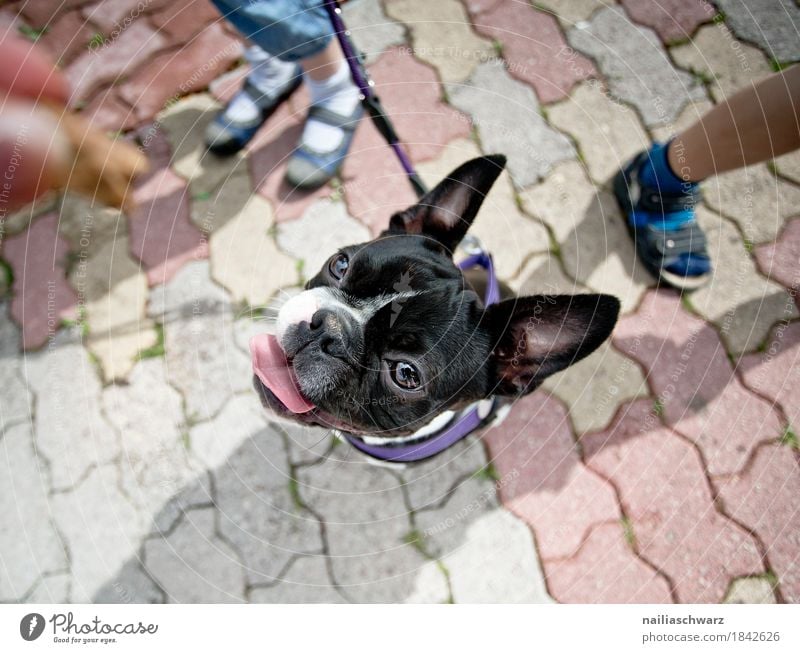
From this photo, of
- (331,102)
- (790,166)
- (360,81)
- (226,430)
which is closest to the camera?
(360,81)

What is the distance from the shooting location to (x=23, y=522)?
9.01 ft

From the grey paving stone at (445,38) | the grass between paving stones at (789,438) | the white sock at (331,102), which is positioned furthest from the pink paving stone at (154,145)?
the grass between paving stones at (789,438)

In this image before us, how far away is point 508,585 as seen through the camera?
2688 millimetres

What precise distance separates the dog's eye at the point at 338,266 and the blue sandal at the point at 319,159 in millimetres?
1215

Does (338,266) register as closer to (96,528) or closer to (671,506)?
(96,528)

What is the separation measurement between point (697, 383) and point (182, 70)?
398 centimetres

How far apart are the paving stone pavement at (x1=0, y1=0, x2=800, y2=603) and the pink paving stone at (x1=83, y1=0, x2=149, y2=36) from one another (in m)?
0.02

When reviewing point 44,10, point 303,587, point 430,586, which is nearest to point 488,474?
point 430,586

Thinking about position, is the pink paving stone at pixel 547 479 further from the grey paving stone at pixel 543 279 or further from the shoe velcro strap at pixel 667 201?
the shoe velcro strap at pixel 667 201

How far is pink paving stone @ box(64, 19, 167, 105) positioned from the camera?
132 inches

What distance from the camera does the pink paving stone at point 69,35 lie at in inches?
130

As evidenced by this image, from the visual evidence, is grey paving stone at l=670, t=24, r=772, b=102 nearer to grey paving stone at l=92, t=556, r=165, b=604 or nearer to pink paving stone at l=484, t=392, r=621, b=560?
Result: pink paving stone at l=484, t=392, r=621, b=560
